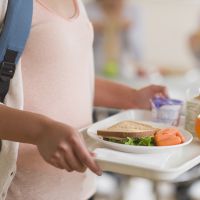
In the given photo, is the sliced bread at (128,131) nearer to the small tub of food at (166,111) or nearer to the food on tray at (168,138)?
the food on tray at (168,138)

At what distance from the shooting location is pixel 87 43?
1.37 meters

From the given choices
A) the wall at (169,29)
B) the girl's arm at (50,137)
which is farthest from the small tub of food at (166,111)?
the wall at (169,29)

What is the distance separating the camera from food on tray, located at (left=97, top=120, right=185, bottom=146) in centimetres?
120

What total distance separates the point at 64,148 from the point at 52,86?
0.30 metres

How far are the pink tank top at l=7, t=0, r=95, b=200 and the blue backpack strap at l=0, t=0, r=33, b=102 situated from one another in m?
0.04

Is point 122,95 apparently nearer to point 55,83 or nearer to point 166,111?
point 166,111

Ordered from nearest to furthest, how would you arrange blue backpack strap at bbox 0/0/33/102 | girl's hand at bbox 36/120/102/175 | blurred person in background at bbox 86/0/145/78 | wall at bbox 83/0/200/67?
girl's hand at bbox 36/120/102/175 → blue backpack strap at bbox 0/0/33/102 → blurred person in background at bbox 86/0/145/78 → wall at bbox 83/0/200/67

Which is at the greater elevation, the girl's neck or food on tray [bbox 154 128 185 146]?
the girl's neck

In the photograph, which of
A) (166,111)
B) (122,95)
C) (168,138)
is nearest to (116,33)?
(122,95)

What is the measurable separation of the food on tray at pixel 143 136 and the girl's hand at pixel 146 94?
0.27 m

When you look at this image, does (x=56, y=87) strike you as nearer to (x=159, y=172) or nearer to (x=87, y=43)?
(x=87, y=43)

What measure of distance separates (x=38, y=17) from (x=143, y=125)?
1.12 ft

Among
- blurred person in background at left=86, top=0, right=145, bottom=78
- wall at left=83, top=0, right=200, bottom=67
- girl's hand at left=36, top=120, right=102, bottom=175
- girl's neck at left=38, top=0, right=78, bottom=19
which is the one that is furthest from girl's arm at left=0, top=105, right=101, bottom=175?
wall at left=83, top=0, right=200, bottom=67

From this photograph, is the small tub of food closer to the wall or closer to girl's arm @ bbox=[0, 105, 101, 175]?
girl's arm @ bbox=[0, 105, 101, 175]
